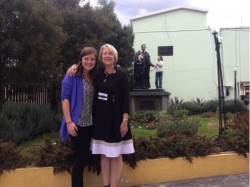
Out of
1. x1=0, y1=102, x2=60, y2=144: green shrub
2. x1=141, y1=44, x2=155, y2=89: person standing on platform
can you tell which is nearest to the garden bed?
x1=0, y1=102, x2=60, y2=144: green shrub

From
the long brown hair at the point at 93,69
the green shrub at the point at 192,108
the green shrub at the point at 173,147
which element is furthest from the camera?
the green shrub at the point at 192,108

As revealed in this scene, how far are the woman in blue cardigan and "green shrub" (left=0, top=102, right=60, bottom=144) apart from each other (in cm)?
352

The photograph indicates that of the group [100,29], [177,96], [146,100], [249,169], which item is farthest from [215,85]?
[249,169]

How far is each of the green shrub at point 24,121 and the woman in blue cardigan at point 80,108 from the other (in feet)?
11.5

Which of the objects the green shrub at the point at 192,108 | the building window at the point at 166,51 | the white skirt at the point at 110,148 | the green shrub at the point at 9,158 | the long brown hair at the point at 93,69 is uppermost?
the building window at the point at 166,51

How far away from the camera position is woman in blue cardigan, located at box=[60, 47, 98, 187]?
13.4 feet

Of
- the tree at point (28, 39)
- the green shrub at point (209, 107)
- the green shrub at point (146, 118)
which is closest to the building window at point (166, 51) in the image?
the green shrub at point (209, 107)

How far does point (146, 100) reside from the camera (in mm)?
15070

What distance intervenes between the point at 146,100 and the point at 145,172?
998 centimetres

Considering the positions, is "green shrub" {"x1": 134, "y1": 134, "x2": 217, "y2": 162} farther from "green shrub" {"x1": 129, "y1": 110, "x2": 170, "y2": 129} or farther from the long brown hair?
"green shrub" {"x1": 129, "y1": 110, "x2": 170, "y2": 129}

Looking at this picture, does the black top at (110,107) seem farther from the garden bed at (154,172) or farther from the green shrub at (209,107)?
the green shrub at (209,107)

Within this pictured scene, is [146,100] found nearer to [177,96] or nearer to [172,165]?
[177,96]

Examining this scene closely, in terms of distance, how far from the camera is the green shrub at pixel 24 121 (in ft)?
24.9

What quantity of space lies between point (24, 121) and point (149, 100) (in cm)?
708
